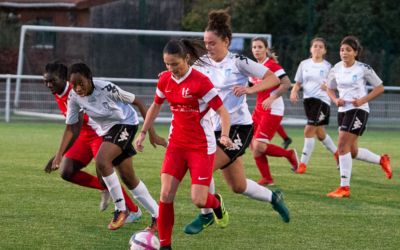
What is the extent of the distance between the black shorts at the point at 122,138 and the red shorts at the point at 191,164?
1.30 meters

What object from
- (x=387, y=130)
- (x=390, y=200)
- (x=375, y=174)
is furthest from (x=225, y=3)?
(x=390, y=200)

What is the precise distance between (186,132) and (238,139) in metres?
1.10

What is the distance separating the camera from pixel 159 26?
35.9 meters

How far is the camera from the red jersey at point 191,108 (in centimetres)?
749

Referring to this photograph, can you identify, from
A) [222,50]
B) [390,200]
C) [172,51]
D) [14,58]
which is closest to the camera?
[172,51]

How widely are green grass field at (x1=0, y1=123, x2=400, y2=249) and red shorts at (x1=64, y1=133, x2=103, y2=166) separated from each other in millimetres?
571

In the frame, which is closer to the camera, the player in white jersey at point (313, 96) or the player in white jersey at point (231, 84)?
the player in white jersey at point (231, 84)

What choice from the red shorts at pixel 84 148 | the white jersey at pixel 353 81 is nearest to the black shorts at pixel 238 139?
the red shorts at pixel 84 148

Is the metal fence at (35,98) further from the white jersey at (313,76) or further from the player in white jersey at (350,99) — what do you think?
the player in white jersey at (350,99)

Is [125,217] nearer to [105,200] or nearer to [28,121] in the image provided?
[105,200]

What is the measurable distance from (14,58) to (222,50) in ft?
72.2

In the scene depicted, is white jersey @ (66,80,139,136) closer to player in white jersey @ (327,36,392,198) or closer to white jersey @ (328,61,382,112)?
player in white jersey @ (327,36,392,198)

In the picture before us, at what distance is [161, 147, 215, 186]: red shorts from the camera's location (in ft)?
24.5

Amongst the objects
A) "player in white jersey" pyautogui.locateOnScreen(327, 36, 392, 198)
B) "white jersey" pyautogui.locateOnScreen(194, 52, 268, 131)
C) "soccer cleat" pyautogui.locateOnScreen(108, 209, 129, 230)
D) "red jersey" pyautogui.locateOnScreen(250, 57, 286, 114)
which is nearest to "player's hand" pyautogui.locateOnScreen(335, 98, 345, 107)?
"player in white jersey" pyautogui.locateOnScreen(327, 36, 392, 198)
